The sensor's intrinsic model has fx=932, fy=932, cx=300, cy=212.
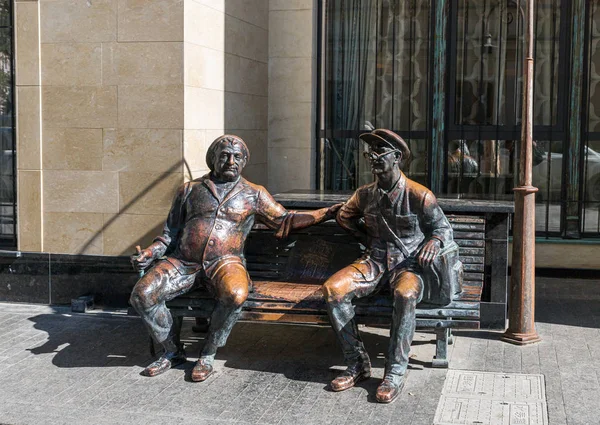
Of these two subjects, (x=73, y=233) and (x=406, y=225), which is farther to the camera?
(x=73, y=233)

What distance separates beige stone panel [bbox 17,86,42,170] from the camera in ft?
28.5

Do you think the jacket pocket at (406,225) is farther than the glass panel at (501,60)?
No

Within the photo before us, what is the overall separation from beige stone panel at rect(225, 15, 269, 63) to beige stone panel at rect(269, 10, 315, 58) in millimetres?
99

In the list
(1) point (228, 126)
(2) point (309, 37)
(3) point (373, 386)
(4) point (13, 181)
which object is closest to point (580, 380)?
(3) point (373, 386)

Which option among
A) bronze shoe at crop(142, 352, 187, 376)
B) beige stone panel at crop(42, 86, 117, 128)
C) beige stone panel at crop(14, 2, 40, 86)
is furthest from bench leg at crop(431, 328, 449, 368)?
beige stone panel at crop(14, 2, 40, 86)

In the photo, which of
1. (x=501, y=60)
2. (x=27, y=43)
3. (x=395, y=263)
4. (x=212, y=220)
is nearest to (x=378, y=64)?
(x=501, y=60)

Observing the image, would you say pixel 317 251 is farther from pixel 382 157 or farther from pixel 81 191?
pixel 81 191

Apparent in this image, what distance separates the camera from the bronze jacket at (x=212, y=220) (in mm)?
7043

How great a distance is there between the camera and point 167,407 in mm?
6055

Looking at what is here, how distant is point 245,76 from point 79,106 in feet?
6.16

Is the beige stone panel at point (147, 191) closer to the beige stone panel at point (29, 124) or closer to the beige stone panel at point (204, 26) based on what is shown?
the beige stone panel at point (29, 124)

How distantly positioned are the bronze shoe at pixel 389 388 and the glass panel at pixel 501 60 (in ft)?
14.2

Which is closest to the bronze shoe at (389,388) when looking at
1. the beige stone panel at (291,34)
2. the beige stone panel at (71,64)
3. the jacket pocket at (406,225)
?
the jacket pocket at (406,225)

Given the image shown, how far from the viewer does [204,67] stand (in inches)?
344
